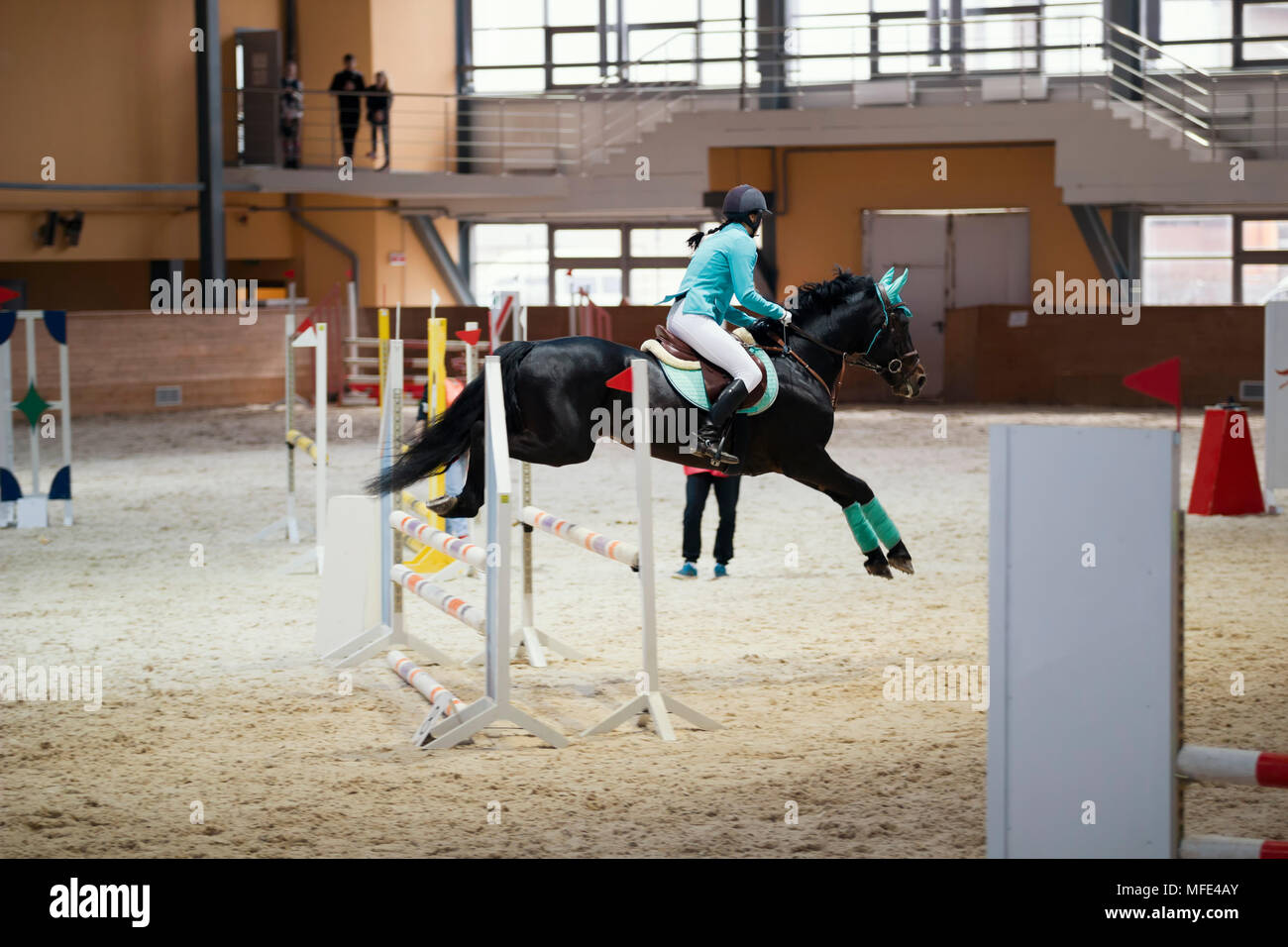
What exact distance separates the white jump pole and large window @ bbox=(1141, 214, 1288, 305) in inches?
654

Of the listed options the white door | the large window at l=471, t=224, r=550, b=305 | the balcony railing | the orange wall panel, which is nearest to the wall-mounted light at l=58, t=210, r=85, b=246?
the balcony railing

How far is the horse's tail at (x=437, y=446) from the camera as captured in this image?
6152 mm

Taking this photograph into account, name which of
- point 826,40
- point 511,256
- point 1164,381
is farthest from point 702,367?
point 511,256

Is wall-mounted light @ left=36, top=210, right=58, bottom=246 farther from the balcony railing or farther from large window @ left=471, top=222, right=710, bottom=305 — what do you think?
large window @ left=471, top=222, right=710, bottom=305

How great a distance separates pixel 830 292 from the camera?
7.20 metres

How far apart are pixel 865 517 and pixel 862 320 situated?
106 cm

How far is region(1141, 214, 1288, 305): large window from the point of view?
783 inches

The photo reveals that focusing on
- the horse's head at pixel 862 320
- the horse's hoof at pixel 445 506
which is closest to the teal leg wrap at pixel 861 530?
the horse's head at pixel 862 320

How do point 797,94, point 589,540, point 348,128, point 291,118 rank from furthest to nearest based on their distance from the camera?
point 348,128, point 291,118, point 797,94, point 589,540

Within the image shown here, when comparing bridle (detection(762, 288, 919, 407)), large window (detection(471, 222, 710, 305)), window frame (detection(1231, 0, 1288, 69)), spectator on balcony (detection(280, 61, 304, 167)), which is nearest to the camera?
bridle (detection(762, 288, 919, 407))

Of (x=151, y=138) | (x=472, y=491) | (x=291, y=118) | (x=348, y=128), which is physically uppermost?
(x=291, y=118)

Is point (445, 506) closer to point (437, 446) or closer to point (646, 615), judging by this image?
point (437, 446)

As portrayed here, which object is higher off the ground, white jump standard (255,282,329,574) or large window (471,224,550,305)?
large window (471,224,550,305)

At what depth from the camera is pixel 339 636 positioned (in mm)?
6730
